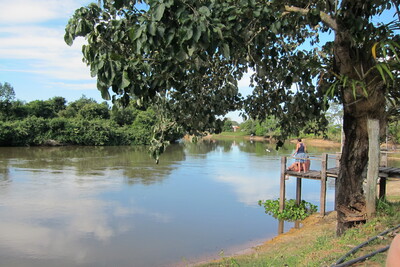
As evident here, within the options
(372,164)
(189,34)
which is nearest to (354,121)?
(372,164)

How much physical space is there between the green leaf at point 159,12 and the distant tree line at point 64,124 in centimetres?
2628

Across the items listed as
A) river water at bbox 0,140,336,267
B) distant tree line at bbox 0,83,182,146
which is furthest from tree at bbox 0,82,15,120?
river water at bbox 0,140,336,267

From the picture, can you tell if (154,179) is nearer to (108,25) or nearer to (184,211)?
(184,211)

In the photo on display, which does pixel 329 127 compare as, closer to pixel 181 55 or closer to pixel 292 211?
pixel 292 211

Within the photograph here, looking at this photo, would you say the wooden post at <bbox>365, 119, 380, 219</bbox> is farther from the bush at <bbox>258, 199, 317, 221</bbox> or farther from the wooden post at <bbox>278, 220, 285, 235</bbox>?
the bush at <bbox>258, 199, 317, 221</bbox>

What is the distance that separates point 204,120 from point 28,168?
16228mm

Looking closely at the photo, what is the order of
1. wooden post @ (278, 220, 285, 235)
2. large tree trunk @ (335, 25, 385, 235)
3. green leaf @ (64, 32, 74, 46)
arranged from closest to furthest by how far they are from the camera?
green leaf @ (64, 32, 74, 46)
large tree trunk @ (335, 25, 385, 235)
wooden post @ (278, 220, 285, 235)

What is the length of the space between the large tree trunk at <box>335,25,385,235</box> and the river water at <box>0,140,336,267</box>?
404cm

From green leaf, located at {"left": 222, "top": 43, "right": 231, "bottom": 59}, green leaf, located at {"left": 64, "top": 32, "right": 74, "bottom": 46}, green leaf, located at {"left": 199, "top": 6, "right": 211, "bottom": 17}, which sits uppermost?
green leaf, located at {"left": 199, "top": 6, "right": 211, "bottom": 17}


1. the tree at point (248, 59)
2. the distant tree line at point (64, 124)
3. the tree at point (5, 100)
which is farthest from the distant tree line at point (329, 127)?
the tree at point (5, 100)

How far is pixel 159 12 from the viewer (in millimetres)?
2512

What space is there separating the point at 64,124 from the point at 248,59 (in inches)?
1241

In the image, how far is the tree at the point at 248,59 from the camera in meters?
2.69

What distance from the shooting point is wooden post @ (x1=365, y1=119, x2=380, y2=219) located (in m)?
3.98
